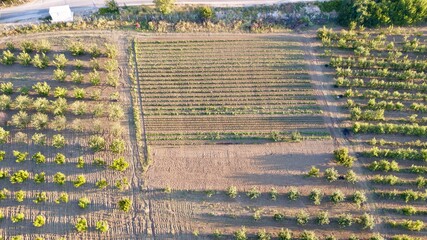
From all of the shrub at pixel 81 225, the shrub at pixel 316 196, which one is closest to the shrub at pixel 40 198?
the shrub at pixel 81 225

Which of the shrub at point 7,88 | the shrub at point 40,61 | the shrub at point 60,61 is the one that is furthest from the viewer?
the shrub at point 60,61

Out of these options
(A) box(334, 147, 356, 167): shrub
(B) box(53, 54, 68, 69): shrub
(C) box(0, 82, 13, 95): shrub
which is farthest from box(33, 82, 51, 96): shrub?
(A) box(334, 147, 356, 167): shrub

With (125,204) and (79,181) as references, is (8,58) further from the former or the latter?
(125,204)

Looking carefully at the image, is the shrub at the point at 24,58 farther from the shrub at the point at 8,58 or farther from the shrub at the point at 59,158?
the shrub at the point at 59,158

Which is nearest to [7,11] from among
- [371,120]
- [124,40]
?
[124,40]

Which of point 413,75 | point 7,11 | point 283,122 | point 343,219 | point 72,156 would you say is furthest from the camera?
point 7,11

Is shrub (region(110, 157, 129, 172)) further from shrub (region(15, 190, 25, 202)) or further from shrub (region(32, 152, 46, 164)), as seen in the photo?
shrub (region(15, 190, 25, 202))

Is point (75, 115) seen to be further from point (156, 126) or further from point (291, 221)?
point (291, 221)
